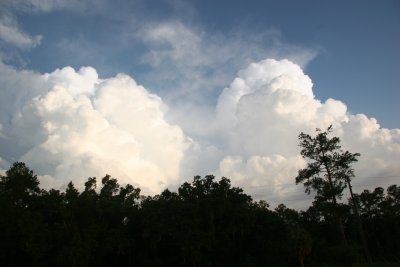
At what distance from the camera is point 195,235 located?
196 feet

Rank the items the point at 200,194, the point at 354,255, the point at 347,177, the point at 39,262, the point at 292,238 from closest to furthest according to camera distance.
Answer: the point at 347,177
the point at 354,255
the point at 292,238
the point at 39,262
the point at 200,194

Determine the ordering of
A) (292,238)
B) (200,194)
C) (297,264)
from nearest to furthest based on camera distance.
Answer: (292,238), (297,264), (200,194)

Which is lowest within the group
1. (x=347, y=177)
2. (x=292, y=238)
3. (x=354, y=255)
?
(x=354, y=255)

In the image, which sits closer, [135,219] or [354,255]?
[354,255]

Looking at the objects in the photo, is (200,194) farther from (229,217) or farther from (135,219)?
(135,219)

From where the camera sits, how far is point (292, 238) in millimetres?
51812

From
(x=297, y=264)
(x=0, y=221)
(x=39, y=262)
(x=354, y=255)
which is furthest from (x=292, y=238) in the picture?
(x=0, y=221)

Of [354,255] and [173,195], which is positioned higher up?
[173,195]

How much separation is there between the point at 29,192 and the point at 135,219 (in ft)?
63.6

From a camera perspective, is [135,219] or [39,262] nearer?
[39,262]

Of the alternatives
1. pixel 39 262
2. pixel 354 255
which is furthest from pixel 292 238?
pixel 39 262

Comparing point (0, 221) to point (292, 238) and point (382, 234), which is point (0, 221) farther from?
point (382, 234)

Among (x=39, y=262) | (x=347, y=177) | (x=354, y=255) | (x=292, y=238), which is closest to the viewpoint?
(x=347, y=177)

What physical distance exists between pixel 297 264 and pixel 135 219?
1139 inches
